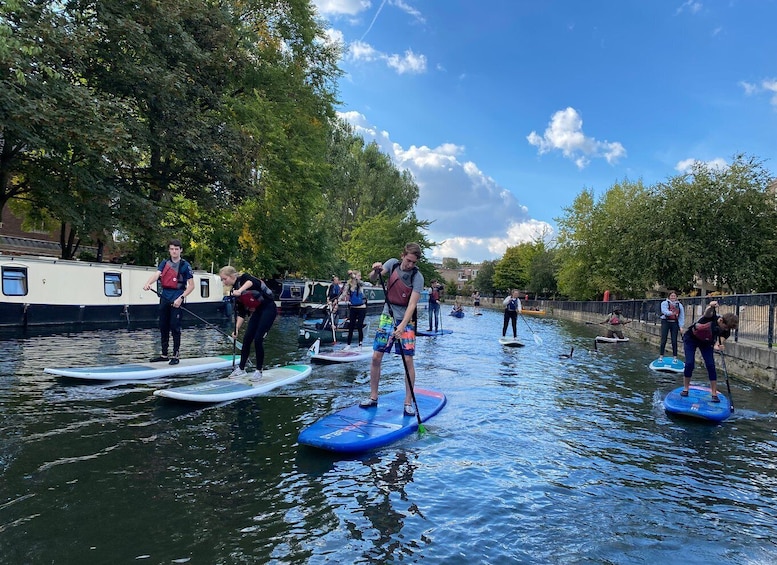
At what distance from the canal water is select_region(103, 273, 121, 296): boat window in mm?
11913

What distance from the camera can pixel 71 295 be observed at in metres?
18.9

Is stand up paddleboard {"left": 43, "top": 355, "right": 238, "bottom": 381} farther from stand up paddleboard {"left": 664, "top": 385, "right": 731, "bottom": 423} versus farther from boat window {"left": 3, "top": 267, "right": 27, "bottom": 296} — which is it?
boat window {"left": 3, "top": 267, "right": 27, "bottom": 296}

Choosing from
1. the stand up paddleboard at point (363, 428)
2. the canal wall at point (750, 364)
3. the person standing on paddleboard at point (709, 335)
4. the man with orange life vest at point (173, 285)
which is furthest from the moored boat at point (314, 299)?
the stand up paddleboard at point (363, 428)

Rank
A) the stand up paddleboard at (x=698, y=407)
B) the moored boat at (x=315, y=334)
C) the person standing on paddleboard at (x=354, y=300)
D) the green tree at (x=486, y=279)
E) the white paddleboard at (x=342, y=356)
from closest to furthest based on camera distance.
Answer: the stand up paddleboard at (x=698, y=407) → the white paddleboard at (x=342, y=356) → the person standing on paddleboard at (x=354, y=300) → the moored boat at (x=315, y=334) → the green tree at (x=486, y=279)

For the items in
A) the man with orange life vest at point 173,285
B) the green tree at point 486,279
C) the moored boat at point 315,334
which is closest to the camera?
the man with orange life vest at point 173,285

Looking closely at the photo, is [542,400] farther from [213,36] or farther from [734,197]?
[734,197]

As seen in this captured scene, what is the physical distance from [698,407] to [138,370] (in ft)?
32.2

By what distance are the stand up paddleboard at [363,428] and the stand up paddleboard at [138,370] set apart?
169 inches

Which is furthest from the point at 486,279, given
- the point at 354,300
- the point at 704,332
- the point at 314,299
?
the point at 704,332

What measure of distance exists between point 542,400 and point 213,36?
20.7 metres

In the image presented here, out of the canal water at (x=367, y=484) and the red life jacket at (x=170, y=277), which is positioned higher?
the red life jacket at (x=170, y=277)

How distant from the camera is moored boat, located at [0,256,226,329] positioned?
56.0 feet

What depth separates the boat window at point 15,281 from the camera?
16844mm

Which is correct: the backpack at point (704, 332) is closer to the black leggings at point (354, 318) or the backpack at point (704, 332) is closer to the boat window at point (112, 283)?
the black leggings at point (354, 318)
